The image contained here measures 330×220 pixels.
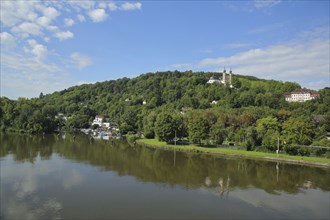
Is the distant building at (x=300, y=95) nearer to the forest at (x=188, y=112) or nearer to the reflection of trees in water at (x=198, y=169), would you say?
the forest at (x=188, y=112)

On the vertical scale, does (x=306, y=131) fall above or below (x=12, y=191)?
above

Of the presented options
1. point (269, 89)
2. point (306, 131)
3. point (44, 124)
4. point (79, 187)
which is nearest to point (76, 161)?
point (79, 187)

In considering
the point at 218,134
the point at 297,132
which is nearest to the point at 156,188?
the point at 297,132

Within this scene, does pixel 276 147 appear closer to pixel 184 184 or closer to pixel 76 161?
pixel 184 184

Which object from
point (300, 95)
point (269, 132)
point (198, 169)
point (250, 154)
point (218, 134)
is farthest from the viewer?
point (300, 95)

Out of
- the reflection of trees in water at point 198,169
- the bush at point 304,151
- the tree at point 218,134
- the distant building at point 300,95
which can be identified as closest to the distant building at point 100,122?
the reflection of trees in water at point 198,169

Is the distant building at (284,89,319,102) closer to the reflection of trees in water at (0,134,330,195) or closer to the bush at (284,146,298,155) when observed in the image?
the bush at (284,146,298,155)

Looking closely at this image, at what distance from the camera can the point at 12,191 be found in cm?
2512

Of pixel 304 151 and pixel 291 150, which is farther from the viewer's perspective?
pixel 291 150

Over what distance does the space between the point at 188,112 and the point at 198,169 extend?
45249 millimetres

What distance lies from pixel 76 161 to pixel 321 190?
2878 cm

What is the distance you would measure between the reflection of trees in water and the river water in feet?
0.32

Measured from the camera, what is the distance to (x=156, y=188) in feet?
92.8

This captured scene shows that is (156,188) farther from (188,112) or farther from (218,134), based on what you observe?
(188,112)
